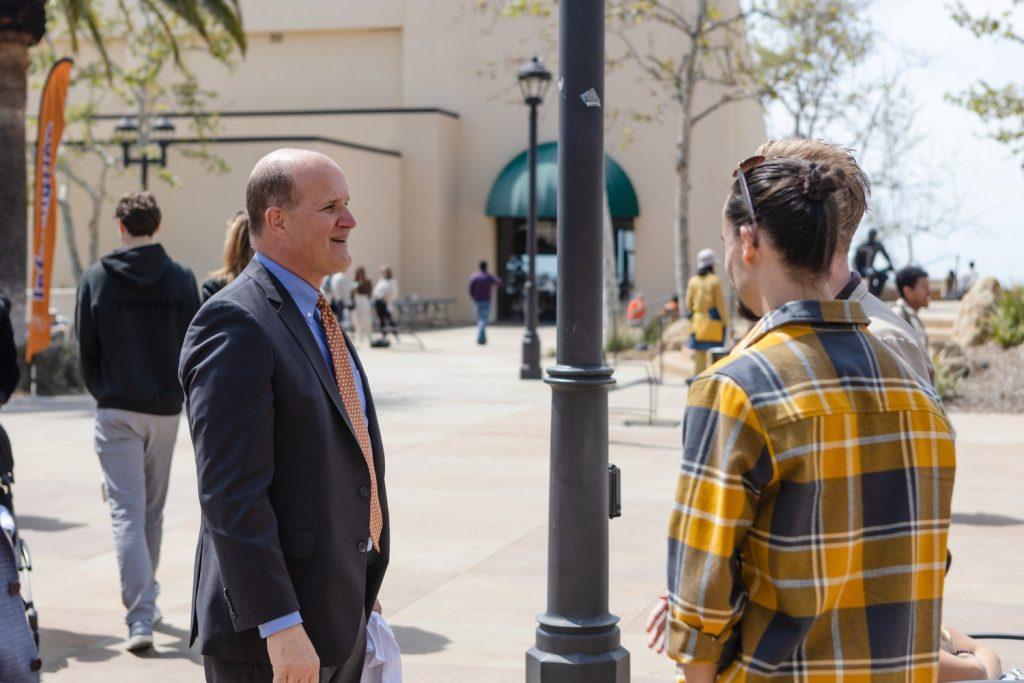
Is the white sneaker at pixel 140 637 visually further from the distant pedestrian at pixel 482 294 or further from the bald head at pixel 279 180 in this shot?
the distant pedestrian at pixel 482 294

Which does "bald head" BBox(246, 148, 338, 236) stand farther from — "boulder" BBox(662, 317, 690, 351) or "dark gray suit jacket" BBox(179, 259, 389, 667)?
"boulder" BBox(662, 317, 690, 351)

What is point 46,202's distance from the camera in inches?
490

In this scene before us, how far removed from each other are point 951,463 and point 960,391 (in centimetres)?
1412

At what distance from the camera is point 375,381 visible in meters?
18.7

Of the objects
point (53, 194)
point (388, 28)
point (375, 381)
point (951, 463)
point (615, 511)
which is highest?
point (388, 28)

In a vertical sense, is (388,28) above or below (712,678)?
above

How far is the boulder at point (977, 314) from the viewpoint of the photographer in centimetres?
1958

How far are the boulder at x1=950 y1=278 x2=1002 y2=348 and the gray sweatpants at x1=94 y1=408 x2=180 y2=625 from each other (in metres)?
15.9

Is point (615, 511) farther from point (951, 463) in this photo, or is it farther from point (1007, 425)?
point (1007, 425)

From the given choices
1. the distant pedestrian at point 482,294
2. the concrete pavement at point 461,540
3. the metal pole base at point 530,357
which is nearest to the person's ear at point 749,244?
the concrete pavement at point 461,540

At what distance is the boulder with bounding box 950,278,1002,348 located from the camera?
1958cm

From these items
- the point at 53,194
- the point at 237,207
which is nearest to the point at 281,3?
the point at 237,207

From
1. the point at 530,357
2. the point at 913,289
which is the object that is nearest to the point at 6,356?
the point at 913,289

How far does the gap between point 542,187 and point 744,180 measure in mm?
32429
